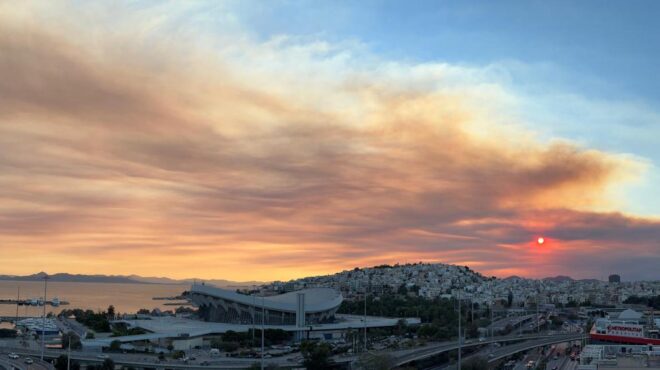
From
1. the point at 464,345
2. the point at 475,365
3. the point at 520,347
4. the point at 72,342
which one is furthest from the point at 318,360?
the point at 520,347

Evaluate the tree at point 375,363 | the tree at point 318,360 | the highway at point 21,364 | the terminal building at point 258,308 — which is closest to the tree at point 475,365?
the tree at point 375,363

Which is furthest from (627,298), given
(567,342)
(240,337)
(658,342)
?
(240,337)

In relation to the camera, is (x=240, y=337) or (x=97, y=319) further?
(x=97, y=319)

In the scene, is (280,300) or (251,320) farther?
(280,300)

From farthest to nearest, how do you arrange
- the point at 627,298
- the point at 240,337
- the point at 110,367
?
the point at 627,298
the point at 240,337
the point at 110,367

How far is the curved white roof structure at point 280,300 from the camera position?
8088cm

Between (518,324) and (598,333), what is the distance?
3831 cm

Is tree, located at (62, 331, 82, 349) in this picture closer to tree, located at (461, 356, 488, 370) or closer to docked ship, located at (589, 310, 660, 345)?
tree, located at (461, 356, 488, 370)

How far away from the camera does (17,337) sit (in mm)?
70750

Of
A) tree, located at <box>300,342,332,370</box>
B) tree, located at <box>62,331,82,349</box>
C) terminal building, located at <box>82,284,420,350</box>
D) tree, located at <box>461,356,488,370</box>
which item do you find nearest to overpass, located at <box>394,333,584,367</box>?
tree, located at <box>461,356,488,370</box>

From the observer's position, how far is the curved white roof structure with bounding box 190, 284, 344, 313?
80.9m

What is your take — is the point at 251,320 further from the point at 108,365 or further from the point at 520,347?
the point at 108,365

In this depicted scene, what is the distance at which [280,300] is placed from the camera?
87.1 m

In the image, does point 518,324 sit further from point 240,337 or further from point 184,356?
point 184,356
